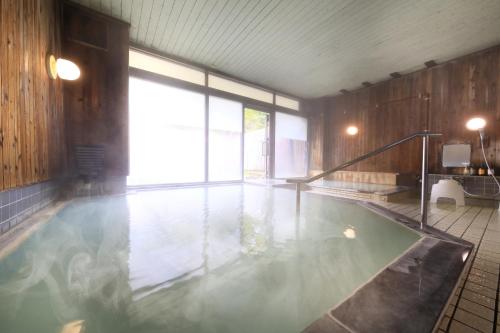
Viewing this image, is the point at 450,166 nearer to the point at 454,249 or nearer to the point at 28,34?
the point at 454,249

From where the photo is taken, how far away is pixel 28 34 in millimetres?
2006

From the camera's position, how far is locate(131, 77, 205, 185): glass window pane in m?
4.15

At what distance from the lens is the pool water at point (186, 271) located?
2.81ft

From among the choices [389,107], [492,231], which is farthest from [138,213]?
[389,107]

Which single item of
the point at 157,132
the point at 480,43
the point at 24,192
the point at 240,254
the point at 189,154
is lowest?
the point at 240,254

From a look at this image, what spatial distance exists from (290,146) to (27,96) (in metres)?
5.89

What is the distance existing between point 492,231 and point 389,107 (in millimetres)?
4181

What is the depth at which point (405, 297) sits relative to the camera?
0.88 meters

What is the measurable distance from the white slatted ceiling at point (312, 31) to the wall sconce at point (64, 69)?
3.30 feet

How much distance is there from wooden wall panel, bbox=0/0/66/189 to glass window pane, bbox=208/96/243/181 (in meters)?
2.84

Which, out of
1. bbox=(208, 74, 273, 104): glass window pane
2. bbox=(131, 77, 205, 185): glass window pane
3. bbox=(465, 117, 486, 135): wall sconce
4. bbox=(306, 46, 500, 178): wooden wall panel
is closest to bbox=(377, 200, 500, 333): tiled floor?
bbox=(465, 117, 486, 135): wall sconce

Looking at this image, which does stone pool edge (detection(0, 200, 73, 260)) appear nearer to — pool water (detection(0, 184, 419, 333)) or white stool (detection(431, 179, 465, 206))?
pool water (detection(0, 184, 419, 333))

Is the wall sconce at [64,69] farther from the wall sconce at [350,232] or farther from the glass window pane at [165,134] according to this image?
the wall sconce at [350,232]

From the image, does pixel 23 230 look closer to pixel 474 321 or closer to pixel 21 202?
pixel 21 202
